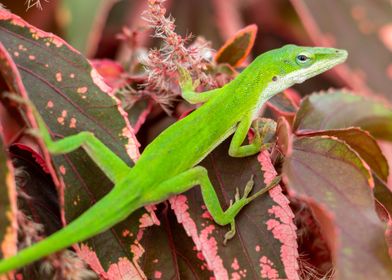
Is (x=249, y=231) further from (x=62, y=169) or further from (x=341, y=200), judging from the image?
(x=62, y=169)

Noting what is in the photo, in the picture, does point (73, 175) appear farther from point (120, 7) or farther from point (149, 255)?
point (120, 7)

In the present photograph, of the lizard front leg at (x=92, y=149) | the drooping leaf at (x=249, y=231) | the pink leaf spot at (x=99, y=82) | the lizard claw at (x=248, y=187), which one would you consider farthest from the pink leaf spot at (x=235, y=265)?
the pink leaf spot at (x=99, y=82)

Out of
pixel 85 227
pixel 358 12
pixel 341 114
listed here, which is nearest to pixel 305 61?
pixel 341 114

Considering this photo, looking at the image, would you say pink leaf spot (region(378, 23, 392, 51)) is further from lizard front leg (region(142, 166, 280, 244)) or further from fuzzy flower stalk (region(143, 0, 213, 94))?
lizard front leg (region(142, 166, 280, 244))

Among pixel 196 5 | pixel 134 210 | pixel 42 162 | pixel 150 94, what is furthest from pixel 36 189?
pixel 196 5

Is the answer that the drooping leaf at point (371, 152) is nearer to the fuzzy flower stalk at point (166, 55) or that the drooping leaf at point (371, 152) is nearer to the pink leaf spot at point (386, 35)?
the fuzzy flower stalk at point (166, 55)

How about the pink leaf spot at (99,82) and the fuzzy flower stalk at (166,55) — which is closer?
the pink leaf spot at (99,82)
